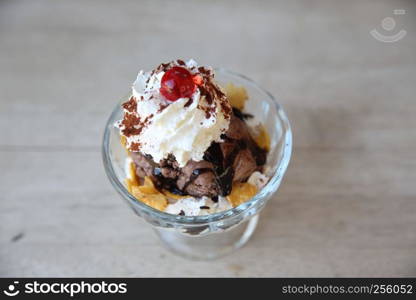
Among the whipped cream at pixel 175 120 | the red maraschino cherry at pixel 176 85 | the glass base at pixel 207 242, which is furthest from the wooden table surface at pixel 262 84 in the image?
the red maraschino cherry at pixel 176 85

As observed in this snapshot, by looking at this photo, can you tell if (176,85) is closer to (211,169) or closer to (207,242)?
(211,169)

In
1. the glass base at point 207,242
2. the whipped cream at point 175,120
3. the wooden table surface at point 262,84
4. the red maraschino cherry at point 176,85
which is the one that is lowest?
the glass base at point 207,242

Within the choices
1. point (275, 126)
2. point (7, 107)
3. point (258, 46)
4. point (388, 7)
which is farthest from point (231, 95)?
point (388, 7)

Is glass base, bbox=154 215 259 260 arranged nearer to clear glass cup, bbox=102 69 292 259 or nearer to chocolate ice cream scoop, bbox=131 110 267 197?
clear glass cup, bbox=102 69 292 259

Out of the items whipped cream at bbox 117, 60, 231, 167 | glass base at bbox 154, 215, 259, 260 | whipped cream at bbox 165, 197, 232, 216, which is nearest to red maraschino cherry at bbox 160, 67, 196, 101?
whipped cream at bbox 117, 60, 231, 167

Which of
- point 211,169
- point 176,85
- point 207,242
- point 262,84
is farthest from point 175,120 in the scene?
point 262,84

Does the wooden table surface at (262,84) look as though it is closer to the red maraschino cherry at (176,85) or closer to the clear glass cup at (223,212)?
the clear glass cup at (223,212)

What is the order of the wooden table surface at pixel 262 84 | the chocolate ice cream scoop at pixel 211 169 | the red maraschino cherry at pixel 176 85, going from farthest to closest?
the wooden table surface at pixel 262 84 < the chocolate ice cream scoop at pixel 211 169 < the red maraschino cherry at pixel 176 85

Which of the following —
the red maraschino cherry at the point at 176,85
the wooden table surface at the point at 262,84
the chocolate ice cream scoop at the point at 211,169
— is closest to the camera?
the red maraschino cherry at the point at 176,85
